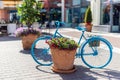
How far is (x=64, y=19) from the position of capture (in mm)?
35219

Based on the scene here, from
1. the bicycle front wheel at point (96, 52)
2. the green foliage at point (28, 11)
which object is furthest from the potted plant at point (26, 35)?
the bicycle front wheel at point (96, 52)

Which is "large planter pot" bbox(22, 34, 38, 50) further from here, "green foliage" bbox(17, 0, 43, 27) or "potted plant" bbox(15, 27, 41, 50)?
"green foliage" bbox(17, 0, 43, 27)

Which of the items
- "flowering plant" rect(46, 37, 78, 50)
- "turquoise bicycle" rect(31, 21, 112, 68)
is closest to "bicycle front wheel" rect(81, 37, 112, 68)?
"turquoise bicycle" rect(31, 21, 112, 68)

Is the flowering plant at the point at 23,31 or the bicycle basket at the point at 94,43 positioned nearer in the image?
the bicycle basket at the point at 94,43

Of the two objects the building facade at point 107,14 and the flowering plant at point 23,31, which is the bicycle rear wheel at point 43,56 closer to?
the flowering plant at point 23,31

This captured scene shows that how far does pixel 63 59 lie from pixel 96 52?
1.20 m

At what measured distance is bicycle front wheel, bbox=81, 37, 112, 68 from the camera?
23.8ft

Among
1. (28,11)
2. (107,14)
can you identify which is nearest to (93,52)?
(28,11)

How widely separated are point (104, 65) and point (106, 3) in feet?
57.7

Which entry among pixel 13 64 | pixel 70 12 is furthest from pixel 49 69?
pixel 70 12

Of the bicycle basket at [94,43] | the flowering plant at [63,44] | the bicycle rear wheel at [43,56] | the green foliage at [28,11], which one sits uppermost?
the green foliage at [28,11]

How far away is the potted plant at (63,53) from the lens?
6.52m

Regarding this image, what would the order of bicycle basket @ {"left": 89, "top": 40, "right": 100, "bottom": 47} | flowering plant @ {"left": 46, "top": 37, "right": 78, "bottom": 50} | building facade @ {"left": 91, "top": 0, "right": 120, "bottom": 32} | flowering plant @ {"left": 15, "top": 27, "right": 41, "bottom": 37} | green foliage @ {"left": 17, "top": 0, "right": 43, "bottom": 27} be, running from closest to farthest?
flowering plant @ {"left": 46, "top": 37, "right": 78, "bottom": 50} < bicycle basket @ {"left": 89, "top": 40, "right": 100, "bottom": 47} < flowering plant @ {"left": 15, "top": 27, "right": 41, "bottom": 37} < green foliage @ {"left": 17, "top": 0, "right": 43, "bottom": 27} < building facade @ {"left": 91, "top": 0, "right": 120, "bottom": 32}

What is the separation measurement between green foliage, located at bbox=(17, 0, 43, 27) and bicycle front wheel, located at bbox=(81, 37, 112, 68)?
16.6ft
